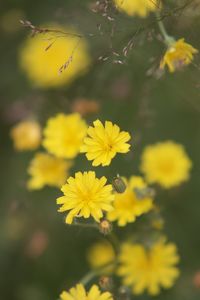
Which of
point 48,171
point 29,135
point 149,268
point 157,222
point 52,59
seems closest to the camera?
point 157,222

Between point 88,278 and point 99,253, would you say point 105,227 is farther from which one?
point 99,253

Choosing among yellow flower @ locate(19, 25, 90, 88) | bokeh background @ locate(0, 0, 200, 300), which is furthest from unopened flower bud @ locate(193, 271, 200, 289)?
yellow flower @ locate(19, 25, 90, 88)

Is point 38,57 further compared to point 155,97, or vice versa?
point 38,57

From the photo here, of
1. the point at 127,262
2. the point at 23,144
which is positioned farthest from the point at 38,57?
the point at 127,262

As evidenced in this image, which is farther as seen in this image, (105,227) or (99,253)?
(99,253)

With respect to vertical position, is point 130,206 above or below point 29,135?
below

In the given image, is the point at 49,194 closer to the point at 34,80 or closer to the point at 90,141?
the point at 34,80

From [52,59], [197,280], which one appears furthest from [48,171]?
[52,59]
